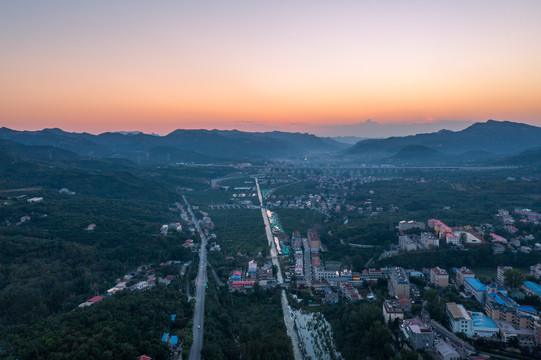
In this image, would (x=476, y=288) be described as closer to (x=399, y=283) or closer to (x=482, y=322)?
(x=399, y=283)

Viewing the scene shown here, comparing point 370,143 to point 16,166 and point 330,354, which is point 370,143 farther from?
point 330,354

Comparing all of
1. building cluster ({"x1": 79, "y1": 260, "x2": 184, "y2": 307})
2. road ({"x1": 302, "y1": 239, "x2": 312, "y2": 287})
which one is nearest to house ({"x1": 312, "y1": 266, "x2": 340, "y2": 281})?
road ({"x1": 302, "y1": 239, "x2": 312, "y2": 287})

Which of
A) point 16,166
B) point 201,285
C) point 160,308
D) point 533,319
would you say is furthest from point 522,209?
point 16,166

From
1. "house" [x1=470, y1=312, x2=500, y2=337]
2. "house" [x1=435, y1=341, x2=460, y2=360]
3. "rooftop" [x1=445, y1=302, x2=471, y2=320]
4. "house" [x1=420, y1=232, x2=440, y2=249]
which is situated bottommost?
"house" [x1=435, y1=341, x2=460, y2=360]

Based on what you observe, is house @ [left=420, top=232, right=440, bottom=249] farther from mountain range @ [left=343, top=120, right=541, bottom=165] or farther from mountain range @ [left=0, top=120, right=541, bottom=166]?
mountain range @ [left=343, top=120, right=541, bottom=165]

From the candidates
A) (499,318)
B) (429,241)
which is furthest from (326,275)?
(499,318)

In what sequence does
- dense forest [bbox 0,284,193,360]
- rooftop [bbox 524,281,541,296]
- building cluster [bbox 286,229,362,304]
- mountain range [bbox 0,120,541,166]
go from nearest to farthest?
dense forest [bbox 0,284,193,360], rooftop [bbox 524,281,541,296], building cluster [bbox 286,229,362,304], mountain range [bbox 0,120,541,166]
